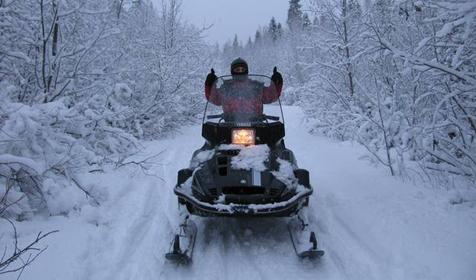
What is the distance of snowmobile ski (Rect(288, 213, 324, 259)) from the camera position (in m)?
4.23

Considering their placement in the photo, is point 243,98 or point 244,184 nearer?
point 244,184

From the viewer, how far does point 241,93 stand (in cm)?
600

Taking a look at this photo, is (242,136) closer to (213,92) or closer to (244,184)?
(244,184)

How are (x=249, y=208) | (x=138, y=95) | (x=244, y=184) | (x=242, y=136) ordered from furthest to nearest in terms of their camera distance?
(x=138, y=95) < (x=242, y=136) < (x=244, y=184) < (x=249, y=208)

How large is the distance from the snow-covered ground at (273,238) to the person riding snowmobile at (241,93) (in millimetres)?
1369

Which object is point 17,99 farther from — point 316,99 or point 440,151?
point 316,99

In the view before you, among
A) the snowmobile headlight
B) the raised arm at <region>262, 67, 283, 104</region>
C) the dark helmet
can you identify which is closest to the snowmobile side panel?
the snowmobile headlight

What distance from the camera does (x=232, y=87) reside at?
6.10 metres

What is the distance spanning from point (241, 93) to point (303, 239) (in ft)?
7.06

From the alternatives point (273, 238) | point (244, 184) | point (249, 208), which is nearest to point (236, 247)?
point (273, 238)

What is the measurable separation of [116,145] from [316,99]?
829cm

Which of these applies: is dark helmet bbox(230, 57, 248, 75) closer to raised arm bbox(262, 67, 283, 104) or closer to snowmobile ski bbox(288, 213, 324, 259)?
raised arm bbox(262, 67, 283, 104)

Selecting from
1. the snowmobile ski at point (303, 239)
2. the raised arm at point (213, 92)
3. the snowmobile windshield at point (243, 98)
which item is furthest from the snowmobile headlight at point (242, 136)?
the raised arm at point (213, 92)

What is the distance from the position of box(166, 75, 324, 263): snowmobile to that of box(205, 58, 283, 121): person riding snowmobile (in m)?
0.45
